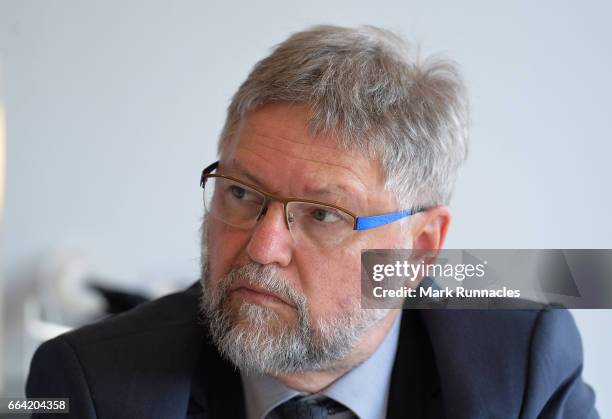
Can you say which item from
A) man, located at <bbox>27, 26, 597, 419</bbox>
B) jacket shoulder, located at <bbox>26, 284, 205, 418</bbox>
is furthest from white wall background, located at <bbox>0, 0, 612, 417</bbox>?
jacket shoulder, located at <bbox>26, 284, 205, 418</bbox>

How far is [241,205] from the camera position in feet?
4.06

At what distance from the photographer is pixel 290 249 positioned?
1170mm

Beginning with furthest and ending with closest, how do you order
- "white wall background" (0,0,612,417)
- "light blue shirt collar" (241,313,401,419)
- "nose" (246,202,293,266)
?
1. "white wall background" (0,0,612,417)
2. "light blue shirt collar" (241,313,401,419)
3. "nose" (246,202,293,266)

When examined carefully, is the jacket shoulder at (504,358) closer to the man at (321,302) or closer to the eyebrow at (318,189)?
the man at (321,302)

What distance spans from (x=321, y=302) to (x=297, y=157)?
9.7 inches

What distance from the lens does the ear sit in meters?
Result: 1.34

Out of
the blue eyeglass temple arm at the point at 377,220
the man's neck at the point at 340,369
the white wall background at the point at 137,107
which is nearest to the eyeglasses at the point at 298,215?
the blue eyeglass temple arm at the point at 377,220

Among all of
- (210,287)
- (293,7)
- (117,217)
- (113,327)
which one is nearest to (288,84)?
(210,287)

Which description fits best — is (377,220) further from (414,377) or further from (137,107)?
(137,107)

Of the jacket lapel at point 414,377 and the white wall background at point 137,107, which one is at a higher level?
the white wall background at point 137,107

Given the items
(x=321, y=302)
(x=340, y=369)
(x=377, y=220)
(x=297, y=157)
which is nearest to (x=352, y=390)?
(x=340, y=369)

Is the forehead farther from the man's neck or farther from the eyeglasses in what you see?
the man's neck

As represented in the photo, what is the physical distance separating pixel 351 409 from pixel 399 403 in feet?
0.34

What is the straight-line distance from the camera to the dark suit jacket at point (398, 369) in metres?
1.22
